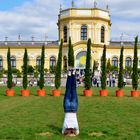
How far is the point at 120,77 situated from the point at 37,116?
1298 cm

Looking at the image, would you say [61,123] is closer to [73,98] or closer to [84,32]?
[73,98]

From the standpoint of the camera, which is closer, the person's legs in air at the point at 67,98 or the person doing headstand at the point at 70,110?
the person doing headstand at the point at 70,110

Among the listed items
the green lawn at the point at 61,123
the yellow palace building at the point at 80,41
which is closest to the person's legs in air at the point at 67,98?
the green lawn at the point at 61,123

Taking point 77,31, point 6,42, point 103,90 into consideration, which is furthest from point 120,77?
point 6,42

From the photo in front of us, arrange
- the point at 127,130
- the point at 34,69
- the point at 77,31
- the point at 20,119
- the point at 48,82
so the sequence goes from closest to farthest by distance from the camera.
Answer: the point at 127,130 → the point at 20,119 → the point at 48,82 → the point at 34,69 → the point at 77,31

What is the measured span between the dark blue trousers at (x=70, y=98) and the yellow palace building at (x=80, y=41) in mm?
52500

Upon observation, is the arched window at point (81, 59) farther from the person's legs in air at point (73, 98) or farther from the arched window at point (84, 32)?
the person's legs in air at point (73, 98)

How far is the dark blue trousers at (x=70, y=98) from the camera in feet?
40.2

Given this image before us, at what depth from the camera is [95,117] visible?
15.2 meters

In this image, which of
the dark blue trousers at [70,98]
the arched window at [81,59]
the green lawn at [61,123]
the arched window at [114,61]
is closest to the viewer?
the green lawn at [61,123]

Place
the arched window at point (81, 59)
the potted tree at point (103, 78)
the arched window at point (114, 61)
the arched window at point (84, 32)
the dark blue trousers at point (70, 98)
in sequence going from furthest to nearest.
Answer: the arched window at point (114, 61) → the arched window at point (84, 32) → the arched window at point (81, 59) → the potted tree at point (103, 78) → the dark blue trousers at point (70, 98)

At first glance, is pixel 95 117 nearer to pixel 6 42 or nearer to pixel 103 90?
pixel 103 90

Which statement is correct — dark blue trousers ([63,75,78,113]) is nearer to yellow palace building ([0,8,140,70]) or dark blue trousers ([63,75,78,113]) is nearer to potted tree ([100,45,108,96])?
potted tree ([100,45,108,96])

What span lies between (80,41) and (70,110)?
5378 centimetres
